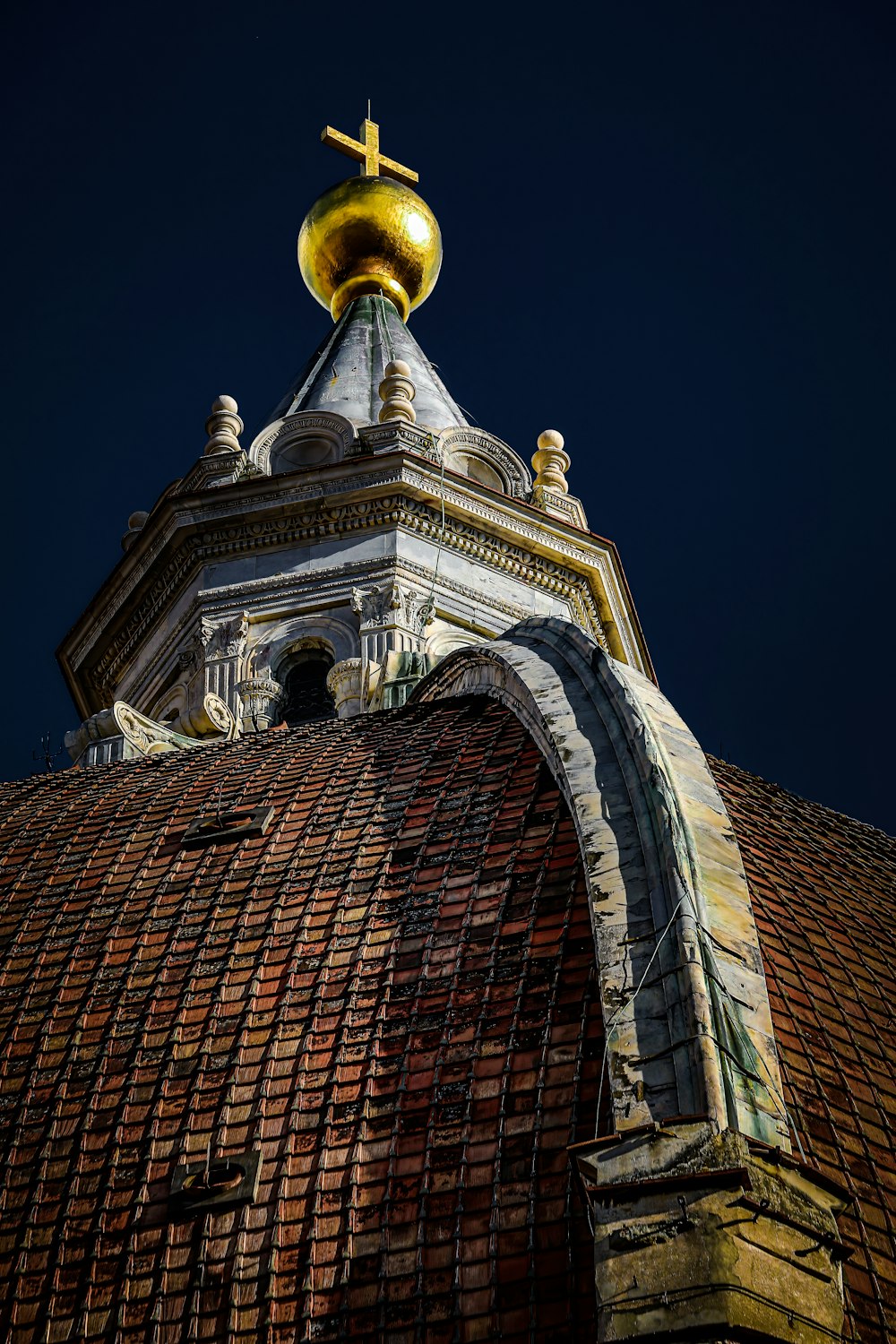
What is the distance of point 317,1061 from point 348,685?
13.1 metres

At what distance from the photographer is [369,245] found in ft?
146

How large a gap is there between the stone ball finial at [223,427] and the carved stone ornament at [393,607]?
13.5 feet

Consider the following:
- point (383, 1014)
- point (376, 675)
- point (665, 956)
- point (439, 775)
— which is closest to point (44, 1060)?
point (383, 1014)

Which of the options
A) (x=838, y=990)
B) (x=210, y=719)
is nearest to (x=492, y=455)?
(x=210, y=719)

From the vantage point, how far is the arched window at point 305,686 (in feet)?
113

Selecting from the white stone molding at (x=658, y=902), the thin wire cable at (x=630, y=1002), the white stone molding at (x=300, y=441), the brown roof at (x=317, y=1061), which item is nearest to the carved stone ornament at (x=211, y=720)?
the white stone molding at (x=300, y=441)

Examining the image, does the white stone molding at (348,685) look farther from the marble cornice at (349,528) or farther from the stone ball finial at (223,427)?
the stone ball finial at (223,427)

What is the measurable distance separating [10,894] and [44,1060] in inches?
139

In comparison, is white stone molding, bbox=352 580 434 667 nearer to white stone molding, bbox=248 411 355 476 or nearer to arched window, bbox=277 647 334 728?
arched window, bbox=277 647 334 728

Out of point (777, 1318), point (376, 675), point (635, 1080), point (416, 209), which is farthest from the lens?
point (416, 209)

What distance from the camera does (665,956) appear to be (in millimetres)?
17922

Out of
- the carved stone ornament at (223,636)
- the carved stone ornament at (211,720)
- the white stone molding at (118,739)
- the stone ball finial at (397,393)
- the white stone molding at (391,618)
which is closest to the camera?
the white stone molding at (118,739)

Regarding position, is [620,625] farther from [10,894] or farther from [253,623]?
[10,894]

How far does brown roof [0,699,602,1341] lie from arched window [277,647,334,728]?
8.45 m
